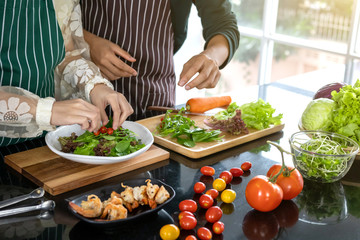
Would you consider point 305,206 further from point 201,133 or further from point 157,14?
point 157,14

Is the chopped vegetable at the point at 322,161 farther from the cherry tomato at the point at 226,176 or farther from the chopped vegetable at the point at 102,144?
the chopped vegetable at the point at 102,144

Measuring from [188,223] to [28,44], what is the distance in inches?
37.3

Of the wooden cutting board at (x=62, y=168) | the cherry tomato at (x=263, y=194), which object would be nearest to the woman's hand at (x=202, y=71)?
the wooden cutting board at (x=62, y=168)

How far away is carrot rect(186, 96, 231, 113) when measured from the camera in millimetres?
2127

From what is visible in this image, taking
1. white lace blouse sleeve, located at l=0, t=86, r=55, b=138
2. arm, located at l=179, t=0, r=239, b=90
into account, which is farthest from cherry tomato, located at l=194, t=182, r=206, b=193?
arm, located at l=179, t=0, r=239, b=90

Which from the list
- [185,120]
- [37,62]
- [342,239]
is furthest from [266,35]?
[342,239]

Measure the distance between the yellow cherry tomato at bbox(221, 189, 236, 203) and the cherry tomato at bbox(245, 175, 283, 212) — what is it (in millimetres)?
58

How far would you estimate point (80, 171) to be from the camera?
4.93ft

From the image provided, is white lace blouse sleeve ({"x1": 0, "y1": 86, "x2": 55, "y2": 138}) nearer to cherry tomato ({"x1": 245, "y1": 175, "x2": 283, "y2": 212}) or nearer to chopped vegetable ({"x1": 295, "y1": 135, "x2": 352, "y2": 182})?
cherry tomato ({"x1": 245, "y1": 175, "x2": 283, "y2": 212})

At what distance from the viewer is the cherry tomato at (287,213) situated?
127 cm

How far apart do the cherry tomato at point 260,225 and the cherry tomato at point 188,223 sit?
0.47ft

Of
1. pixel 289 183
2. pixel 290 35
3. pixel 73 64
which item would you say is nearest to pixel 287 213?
pixel 289 183

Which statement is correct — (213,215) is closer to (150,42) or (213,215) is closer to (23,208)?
(23,208)

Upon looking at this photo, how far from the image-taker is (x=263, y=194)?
127 centimetres
